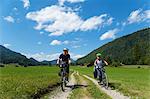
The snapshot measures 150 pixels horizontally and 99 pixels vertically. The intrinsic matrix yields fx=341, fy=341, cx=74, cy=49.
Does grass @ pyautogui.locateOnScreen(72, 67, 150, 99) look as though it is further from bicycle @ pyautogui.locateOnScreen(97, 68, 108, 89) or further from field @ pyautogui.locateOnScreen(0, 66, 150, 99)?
bicycle @ pyautogui.locateOnScreen(97, 68, 108, 89)

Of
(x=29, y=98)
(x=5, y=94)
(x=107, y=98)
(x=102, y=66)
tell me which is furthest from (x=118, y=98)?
(x=102, y=66)

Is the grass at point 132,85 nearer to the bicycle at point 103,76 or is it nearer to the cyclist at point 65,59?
the bicycle at point 103,76

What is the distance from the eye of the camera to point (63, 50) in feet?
72.9

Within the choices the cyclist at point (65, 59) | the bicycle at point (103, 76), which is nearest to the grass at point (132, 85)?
the bicycle at point (103, 76)

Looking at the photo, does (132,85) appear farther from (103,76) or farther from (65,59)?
(65,59)

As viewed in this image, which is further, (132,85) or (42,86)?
(132,85)

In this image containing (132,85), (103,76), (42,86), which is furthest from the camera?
(132,85)

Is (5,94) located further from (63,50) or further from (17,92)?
(63,50)

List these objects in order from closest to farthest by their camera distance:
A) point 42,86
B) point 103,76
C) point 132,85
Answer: point 42,86 → point 103,76 → point 132,85

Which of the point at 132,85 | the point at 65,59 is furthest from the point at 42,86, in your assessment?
the point at 132,85

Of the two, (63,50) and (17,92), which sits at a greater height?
(63,50)

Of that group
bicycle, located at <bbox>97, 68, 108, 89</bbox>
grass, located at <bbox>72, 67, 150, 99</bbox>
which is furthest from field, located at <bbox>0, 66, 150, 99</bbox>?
bicycle, located at <bbox>97, 68, 108, 89</bbox>

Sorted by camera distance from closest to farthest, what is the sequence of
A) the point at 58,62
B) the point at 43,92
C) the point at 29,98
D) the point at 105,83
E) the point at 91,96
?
1. the point at 29,98
2. the point at 91,96
3. the point at 43,92
4. the point at 58,62
5. the point at 105,83

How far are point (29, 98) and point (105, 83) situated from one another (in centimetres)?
871
